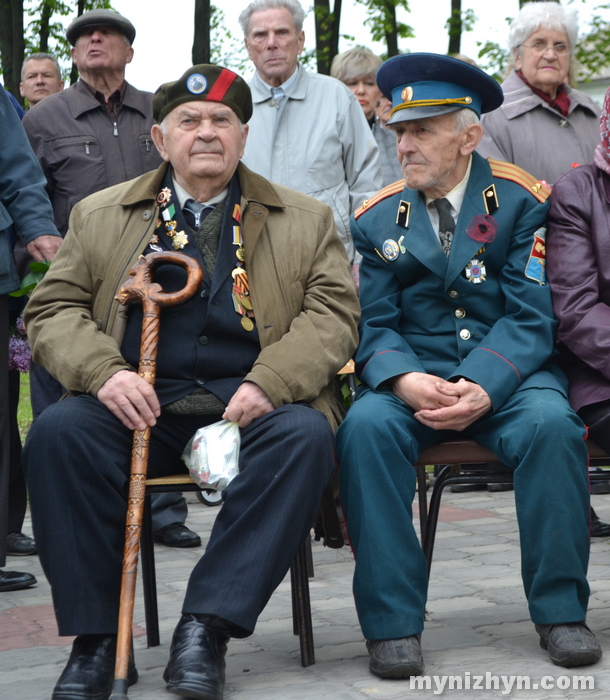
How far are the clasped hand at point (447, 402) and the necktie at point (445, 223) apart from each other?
1.77 feet

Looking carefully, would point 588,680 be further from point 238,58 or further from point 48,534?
point 238,58

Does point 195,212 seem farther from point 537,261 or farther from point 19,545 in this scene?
point 19,545

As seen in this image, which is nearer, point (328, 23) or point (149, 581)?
point (149, 581)

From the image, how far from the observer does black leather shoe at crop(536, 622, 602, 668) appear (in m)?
3.14

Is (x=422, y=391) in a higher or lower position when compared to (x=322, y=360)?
lower

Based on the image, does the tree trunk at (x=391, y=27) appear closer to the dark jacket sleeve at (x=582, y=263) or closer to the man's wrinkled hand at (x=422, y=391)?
the dark jacket sleeve at (x=582, y=263)

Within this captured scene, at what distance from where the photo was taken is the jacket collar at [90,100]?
5430 mm

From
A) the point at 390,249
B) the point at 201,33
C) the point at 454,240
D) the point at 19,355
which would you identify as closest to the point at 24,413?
the point at 201,33

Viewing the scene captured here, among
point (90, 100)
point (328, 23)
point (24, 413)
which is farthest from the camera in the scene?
point (328, 23)

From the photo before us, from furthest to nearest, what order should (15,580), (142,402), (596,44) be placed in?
(596,44)
(15,580)
(142,402)

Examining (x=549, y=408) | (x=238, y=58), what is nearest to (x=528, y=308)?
(x=549, y=408)

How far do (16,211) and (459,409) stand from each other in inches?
88.6

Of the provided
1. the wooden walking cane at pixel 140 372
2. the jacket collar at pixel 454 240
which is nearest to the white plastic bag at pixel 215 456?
the wooden walking cane at pixel 140 372

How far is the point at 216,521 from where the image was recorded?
3199 mm
